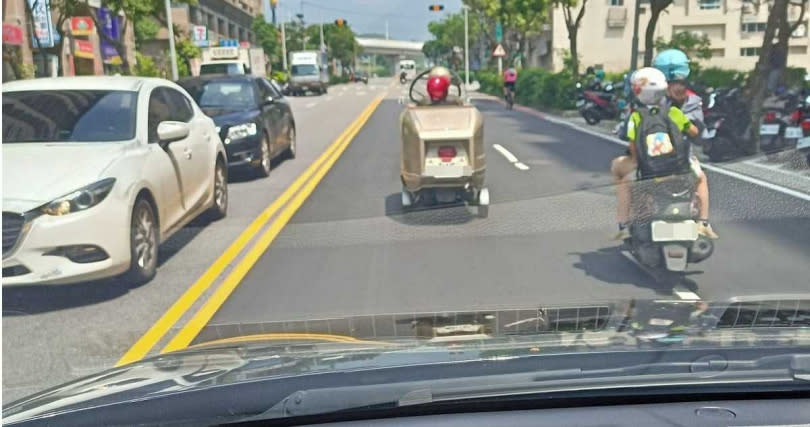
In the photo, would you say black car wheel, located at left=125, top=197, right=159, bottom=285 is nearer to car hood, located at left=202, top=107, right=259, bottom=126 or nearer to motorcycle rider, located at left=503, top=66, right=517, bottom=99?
car hood, located at left=202, top=107, right=259, bottom=126

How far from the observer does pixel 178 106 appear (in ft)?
28.5

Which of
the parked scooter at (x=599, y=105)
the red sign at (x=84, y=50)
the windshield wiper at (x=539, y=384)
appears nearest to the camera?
the windshield wiper at (x=539, y=384)

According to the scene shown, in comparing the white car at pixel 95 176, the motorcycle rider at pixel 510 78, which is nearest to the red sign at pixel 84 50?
the motorcycle rider at pixel 510 78

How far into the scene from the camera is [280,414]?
2.28m

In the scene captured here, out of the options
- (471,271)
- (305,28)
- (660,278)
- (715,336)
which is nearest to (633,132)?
(660,278)

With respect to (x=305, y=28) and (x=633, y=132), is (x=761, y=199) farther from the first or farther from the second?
(x=305, y=28)

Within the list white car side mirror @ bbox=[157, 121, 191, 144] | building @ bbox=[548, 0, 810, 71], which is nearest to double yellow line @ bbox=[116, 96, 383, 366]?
white car side mirror @ bbox=[157, 121, 191, 144]

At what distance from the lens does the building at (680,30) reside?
3084 centimetres

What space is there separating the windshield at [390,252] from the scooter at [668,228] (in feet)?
0.06

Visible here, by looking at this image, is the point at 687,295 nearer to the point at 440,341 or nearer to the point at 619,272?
the point at 619,272

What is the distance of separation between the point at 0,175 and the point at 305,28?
85.2 m

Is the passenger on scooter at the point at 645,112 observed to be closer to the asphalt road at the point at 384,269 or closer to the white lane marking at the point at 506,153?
the asphalt road at the point at 384,269

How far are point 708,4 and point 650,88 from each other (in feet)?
96.7

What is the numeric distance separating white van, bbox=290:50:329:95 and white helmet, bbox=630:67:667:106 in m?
50.0
